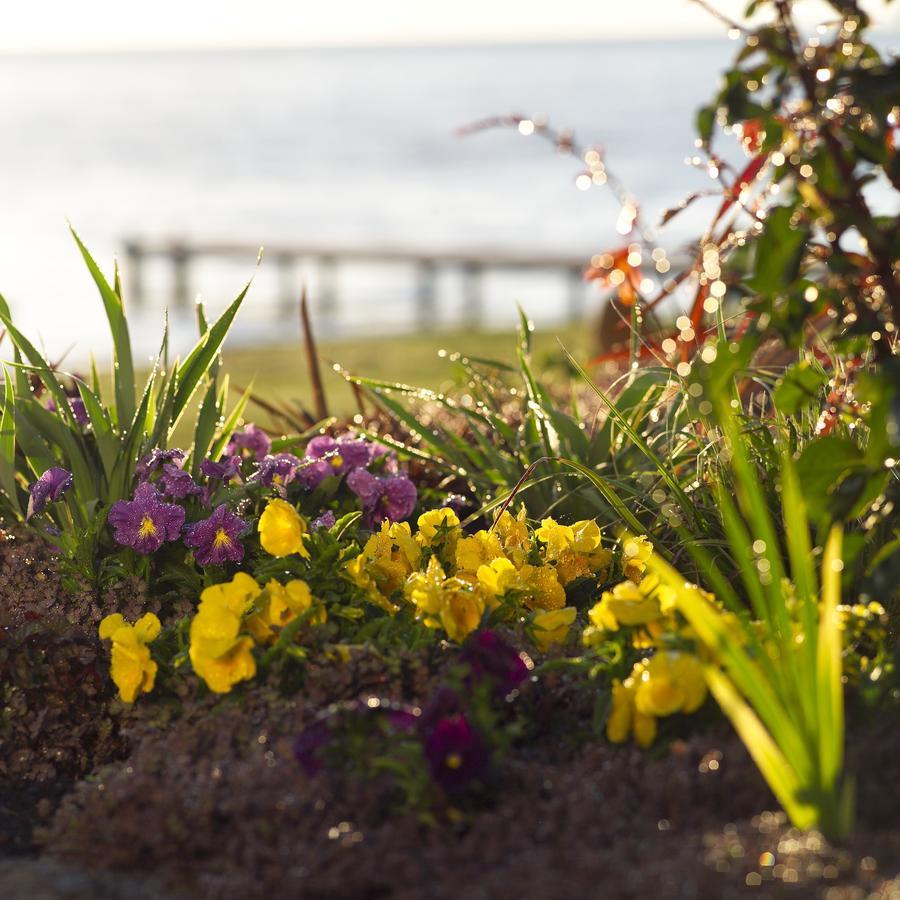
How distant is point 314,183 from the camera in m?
39.1

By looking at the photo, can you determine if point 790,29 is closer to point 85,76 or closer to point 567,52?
point 85,76

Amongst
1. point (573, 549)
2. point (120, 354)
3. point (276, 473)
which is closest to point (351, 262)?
point (120, 354)

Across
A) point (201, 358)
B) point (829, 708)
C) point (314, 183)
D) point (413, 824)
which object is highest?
point (201, 358)

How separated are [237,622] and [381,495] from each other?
914mm

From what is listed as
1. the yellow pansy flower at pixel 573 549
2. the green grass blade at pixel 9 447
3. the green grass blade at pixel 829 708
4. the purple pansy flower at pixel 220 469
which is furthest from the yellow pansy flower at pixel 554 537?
the green grass blade at pixel 9 447

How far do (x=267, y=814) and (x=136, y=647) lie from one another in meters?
0.57

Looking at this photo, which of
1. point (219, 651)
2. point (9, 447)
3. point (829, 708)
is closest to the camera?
point (829, 708)

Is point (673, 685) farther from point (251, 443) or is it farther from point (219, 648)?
point (251, 443)

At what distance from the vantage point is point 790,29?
188 cm

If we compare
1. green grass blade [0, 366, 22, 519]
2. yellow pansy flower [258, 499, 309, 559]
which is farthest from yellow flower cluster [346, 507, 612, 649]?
green grass blade [0, 366, 22, 519]

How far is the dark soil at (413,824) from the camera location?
1.57 meters

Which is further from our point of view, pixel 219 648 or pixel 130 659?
pixel 130 659

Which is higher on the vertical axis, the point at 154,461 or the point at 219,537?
the point at 154,461

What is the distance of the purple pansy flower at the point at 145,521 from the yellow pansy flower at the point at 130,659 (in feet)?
1.28
